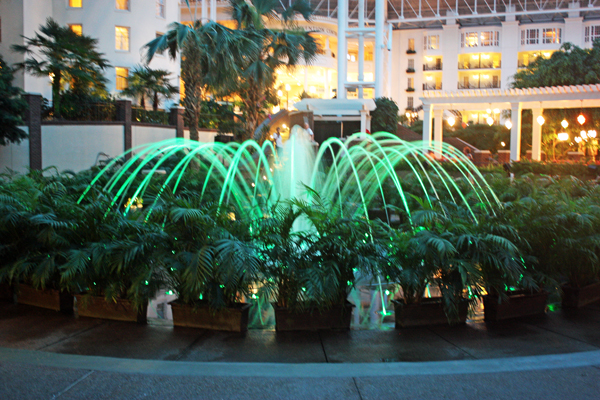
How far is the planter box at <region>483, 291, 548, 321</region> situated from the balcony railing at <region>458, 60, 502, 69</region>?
60.8 metres

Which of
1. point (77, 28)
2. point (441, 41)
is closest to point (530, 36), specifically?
point (441, 41)

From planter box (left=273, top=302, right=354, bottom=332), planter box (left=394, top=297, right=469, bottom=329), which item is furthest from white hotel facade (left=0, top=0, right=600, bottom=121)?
planter box (left=273, top=302, right=354, bottom=332)

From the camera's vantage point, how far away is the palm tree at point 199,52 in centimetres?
2195

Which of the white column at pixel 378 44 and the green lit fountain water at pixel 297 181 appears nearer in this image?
the green lit fountain water at pixel 297 181

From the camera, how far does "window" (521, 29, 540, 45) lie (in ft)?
195

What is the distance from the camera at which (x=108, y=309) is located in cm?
664

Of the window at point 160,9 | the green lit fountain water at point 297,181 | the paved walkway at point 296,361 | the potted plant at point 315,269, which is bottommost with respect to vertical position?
the paved walkway at point 296,361

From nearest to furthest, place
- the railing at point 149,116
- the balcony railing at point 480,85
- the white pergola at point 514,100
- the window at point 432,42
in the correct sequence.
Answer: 1. the railing at point 149,116
2. the white pergola at point 514,100
3. the balcony railing at point 480,85
4. the window at point 432,42

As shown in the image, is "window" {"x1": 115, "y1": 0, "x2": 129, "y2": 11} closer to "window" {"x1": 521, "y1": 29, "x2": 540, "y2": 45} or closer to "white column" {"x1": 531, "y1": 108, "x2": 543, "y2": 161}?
"white column" {"x1": 531, "y1": 108, "x2": 543, "y2": 161}

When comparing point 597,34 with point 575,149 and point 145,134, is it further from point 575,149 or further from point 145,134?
point 145,134

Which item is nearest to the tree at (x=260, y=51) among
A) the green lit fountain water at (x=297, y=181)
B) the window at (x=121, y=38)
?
the green lit fountain water at (x=297, y=181)

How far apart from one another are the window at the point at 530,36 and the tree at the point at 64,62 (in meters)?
50.4

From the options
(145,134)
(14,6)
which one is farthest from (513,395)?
(14,6)

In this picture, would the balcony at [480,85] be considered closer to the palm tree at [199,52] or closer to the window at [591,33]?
the window at [591,33]
